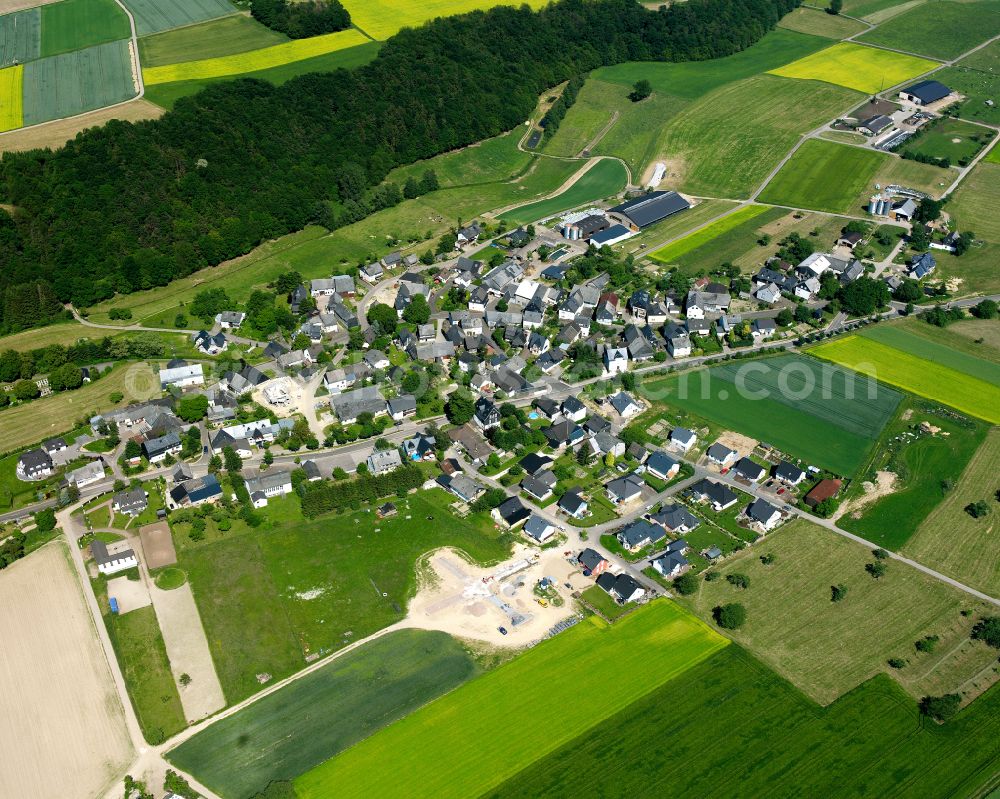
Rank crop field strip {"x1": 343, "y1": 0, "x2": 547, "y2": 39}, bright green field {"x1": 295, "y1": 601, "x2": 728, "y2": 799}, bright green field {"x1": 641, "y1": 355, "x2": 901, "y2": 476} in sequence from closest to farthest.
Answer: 1. bright green field {"x1": 295, "y1": 601, "x2": 728, "y2": 799}
2. bright green field {"x1": 641, "y1": 355, "x2": 901, "y2": 476}
3. crop field strip {"x1": 343, "y1": 0, "x2": 547, "y2": 39}

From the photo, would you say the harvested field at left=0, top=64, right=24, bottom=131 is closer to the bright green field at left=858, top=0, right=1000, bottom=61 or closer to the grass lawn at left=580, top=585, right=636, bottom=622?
the grass lawn at left=580, top=585, right=636, bottom=622

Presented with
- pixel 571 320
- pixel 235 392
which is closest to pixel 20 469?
pixel 235 392

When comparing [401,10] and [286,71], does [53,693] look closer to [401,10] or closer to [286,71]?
[286,71]

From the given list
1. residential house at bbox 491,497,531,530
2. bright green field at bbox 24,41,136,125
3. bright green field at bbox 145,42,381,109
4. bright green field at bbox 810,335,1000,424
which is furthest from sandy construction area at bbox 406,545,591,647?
bright green field at bbox 24,41,136,125

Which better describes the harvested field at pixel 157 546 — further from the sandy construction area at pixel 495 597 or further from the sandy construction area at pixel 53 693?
the sandy construction area at pixel 495 597

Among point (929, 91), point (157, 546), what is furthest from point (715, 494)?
point (929, 91)
